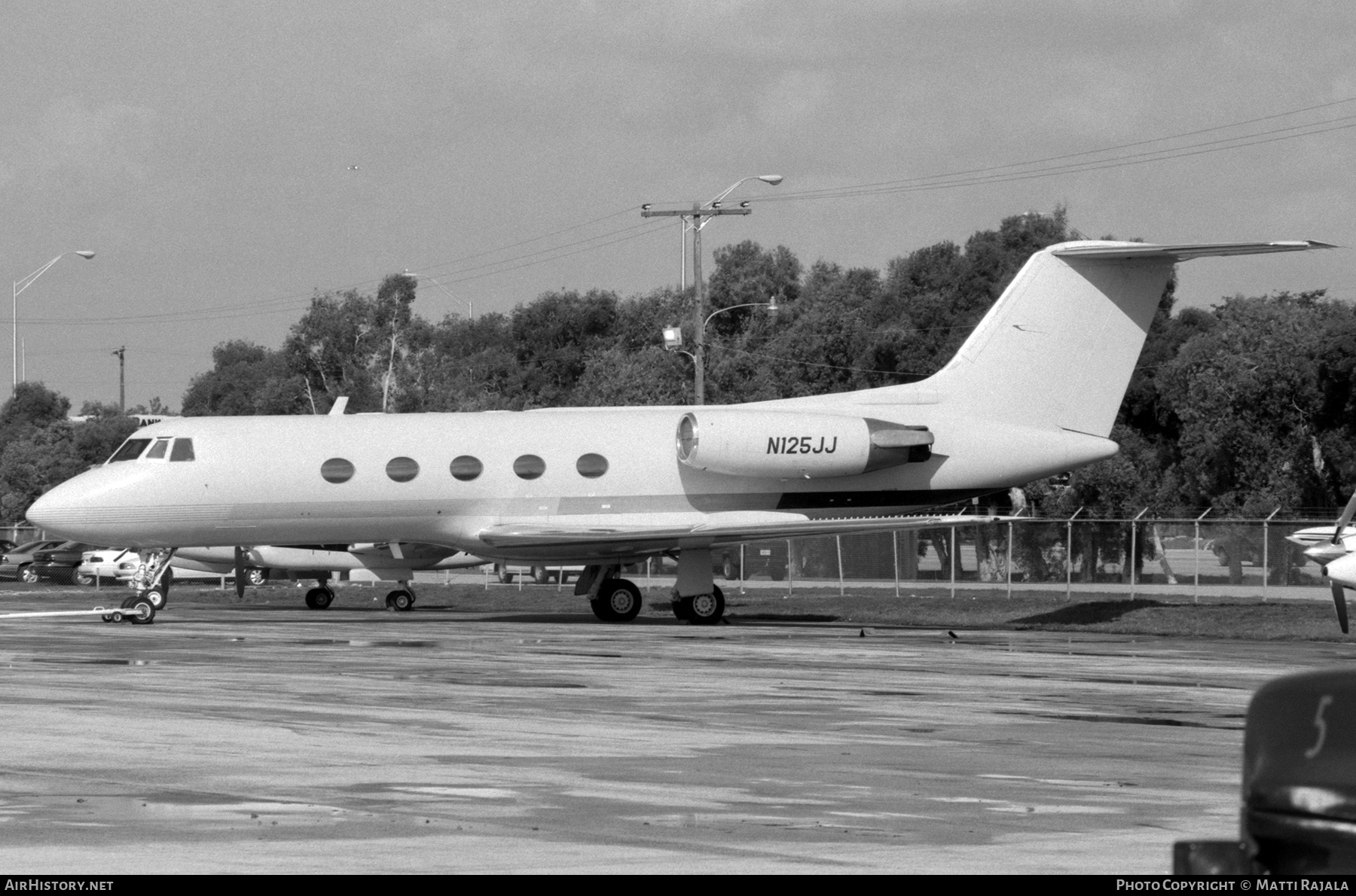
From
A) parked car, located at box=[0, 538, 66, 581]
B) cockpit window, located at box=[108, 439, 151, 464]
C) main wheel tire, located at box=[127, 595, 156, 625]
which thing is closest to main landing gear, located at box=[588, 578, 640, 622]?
main wheel tire, located at box=[127, 595, 156, 625]

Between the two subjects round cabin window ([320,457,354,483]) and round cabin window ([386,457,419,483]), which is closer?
round cabin window ([320,457,354,483])

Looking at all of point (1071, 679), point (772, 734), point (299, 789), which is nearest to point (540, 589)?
point (1071, 679)

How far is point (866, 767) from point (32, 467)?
75.4m

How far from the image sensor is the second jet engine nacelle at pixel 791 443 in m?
29.0

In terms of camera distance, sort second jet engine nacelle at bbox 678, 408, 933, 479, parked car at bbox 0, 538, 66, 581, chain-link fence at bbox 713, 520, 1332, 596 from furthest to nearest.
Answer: parked car at bbox 0, 538, 66, 581 < chain-link fence at bbox 713, 520, 1332, 596 < second jet engine nacelle at bbox 678, 408, 933, 479

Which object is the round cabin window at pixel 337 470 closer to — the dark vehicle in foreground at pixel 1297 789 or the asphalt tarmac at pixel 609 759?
the asphalt tarmac at pixel 609 759

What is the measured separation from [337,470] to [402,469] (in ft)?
3.41

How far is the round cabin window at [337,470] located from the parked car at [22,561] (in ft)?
101

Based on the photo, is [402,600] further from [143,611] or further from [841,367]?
[841,367]

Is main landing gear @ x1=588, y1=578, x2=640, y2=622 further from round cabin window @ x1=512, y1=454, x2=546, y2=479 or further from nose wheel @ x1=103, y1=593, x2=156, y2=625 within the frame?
nose wheel @ x1=103, y1=593, x2=156, y2=625

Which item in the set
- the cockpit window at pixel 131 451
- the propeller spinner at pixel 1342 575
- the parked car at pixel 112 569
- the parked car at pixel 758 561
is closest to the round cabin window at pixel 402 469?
the cockpit window at pixel 131 451

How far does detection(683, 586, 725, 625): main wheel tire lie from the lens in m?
29.9

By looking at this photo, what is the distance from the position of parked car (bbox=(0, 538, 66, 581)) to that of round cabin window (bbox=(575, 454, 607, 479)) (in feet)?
105

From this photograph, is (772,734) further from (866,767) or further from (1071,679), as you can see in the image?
(1071,679)
